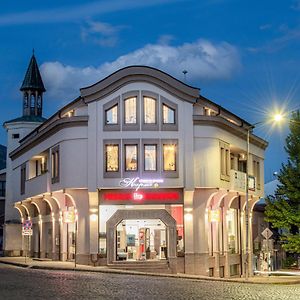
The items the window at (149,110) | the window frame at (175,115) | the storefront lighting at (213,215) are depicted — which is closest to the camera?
the window frame at (175,115)

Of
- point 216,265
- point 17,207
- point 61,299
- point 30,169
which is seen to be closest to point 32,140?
point 30,169

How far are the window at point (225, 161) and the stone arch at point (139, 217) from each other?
499 centimetres

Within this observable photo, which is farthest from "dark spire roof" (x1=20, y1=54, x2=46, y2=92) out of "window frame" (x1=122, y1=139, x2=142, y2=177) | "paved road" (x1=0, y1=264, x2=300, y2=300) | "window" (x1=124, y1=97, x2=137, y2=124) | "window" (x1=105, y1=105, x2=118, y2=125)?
"paved road" (x1=0, y1=264, x2=300, y2=300)

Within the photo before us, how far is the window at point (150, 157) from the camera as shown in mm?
45281

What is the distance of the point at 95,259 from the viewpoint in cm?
4472

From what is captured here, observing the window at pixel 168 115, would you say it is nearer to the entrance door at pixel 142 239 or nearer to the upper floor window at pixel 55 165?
the entrance door at pixel 142 239

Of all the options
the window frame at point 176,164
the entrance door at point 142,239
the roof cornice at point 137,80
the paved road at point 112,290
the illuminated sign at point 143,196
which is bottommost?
the paved road at point 112,290

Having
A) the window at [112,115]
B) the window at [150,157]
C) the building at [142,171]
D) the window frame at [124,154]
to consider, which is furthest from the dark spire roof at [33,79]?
the window at [150,157]

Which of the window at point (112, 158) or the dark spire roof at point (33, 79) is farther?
the dark spire roof at point (33, 79)

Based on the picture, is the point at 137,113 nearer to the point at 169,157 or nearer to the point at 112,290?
the point at 169,157

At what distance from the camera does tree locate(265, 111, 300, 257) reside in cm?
5309

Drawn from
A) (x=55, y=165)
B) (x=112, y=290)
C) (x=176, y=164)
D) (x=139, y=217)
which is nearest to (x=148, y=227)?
(x=139, y=217)

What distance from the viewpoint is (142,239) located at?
46375 mm

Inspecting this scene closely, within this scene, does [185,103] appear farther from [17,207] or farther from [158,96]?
[17,207]
